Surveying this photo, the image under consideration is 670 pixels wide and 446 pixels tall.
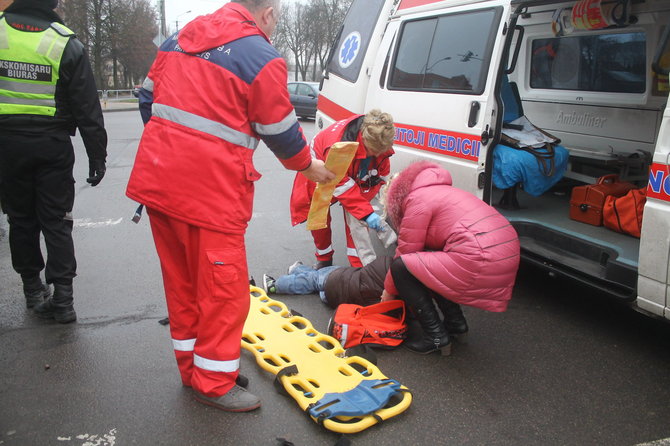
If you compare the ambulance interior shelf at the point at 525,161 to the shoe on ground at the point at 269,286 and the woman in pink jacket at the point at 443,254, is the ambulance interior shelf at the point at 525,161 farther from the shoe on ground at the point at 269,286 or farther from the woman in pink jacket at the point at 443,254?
the shoe on ground at the point at 269,286

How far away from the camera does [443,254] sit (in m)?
2.96

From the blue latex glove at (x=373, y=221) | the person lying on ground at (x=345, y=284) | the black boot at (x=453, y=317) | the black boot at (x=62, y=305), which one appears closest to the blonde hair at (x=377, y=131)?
the blue latex glove at (x=373, y=221)

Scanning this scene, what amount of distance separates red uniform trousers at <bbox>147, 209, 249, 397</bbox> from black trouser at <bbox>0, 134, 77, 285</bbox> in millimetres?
1215

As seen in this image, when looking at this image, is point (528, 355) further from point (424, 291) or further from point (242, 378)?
point (242, 378)

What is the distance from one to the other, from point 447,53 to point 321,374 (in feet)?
8.83

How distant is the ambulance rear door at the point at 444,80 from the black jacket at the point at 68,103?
238cm

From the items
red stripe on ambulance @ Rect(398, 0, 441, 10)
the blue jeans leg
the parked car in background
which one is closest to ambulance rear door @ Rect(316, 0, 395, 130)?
red stripe on ambulance @ Rect(398, 0, 441, 10)

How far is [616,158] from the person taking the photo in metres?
4.54

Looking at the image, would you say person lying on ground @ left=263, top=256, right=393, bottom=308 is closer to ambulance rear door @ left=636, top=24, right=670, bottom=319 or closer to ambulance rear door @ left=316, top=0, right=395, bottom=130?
ambulance rear door @ left=636, top=24, right=670, bottom=319

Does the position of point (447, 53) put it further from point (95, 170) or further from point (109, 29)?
point (109, 29)

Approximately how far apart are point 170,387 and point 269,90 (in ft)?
5.30

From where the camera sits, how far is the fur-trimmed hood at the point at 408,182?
3.18 metres

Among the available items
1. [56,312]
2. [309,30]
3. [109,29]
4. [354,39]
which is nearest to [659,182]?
[354,39]

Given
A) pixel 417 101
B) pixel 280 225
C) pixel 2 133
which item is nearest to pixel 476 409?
pixel 417 101
